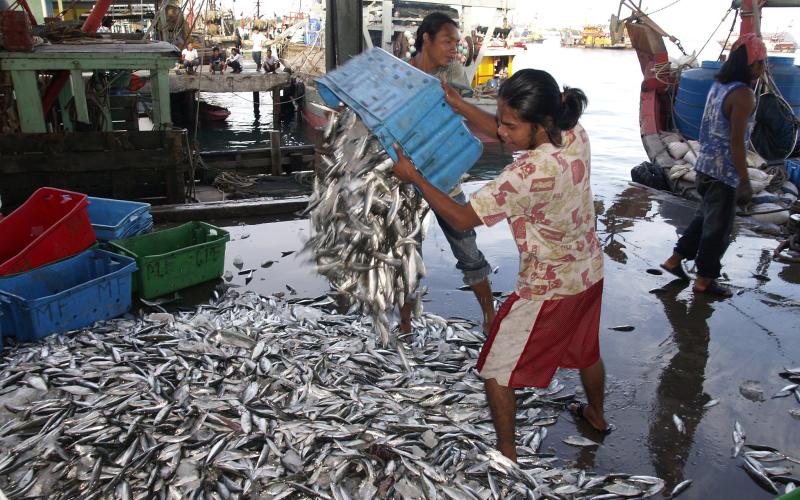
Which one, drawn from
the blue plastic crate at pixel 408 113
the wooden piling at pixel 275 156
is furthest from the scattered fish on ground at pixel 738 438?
the wooden piling at pixel 275 156

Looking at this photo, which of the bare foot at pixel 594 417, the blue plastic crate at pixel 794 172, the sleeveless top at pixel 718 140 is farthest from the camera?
the blue plastic crate at pixel 794 172

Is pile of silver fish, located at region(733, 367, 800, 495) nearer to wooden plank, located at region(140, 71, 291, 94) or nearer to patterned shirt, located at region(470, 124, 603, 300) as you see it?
patterned shirt, located at region(470, 124, 603, 300)

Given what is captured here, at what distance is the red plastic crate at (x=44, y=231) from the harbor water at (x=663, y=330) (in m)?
1.14

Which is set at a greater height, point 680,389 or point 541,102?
point 541,102

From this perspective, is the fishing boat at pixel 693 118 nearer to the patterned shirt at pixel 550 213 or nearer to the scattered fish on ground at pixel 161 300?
the patterned shirt at pixel 550 213

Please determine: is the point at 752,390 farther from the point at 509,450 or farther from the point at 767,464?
the point at 509,450

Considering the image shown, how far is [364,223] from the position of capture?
3.19 metres

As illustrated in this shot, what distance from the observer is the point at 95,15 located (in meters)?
10.6

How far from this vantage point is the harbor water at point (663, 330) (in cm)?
357

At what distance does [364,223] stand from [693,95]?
12082mm

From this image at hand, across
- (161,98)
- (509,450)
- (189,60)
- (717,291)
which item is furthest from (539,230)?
(189,60)

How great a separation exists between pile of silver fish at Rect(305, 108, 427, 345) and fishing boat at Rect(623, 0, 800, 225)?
8.48 meters

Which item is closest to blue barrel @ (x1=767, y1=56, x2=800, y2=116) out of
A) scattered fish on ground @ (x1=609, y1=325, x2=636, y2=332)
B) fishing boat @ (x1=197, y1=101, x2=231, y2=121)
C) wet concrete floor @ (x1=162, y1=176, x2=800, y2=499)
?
wet concrete floor @ (x1=162, y1=176, x2=800, y2=499)

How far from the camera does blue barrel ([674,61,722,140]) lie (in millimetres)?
12492
